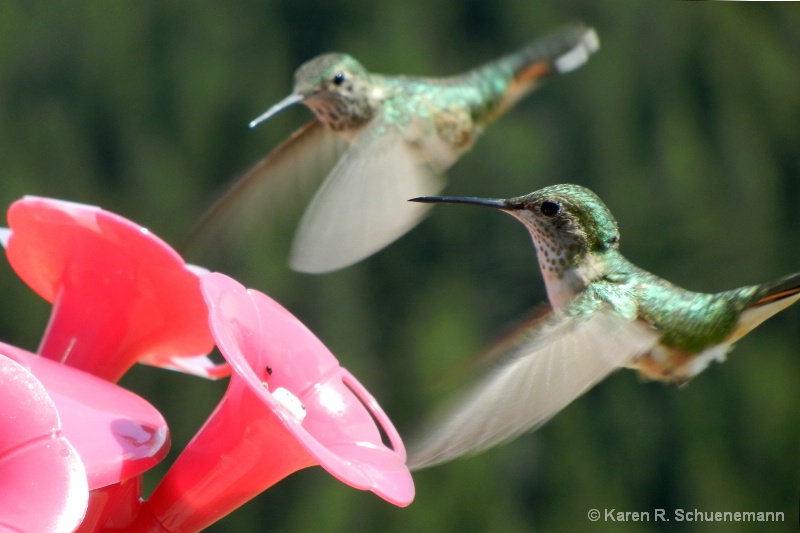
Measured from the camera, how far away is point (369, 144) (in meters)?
1.94

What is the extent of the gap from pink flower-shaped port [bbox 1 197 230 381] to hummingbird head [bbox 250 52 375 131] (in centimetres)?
62

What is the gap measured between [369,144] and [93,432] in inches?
37.4

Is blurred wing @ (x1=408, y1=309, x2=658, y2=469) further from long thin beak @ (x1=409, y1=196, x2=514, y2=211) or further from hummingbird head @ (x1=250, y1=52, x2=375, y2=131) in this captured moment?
hummingbird head @ (x1=250, y1=52, x2=375, y2=131)

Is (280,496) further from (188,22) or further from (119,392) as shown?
(119,392)

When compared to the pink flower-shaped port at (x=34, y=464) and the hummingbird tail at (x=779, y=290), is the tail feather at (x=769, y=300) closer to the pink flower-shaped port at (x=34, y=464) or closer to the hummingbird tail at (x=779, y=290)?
the hummingbird tail at (x=779, y=290)

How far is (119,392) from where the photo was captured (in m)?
1.27

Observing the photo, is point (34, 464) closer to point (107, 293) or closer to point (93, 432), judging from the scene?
point (93, 432)

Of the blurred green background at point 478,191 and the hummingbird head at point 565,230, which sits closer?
the hummingbird head at point 565,230

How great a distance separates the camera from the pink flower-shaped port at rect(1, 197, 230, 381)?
144 cm

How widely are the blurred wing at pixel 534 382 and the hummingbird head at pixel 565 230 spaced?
0.50 feet

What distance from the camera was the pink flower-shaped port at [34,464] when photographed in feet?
3.32

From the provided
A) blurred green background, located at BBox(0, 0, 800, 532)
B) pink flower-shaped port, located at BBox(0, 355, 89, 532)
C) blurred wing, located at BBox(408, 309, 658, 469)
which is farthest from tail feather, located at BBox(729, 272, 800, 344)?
blurred green background, located at BBox(0, 0, 800, 532)

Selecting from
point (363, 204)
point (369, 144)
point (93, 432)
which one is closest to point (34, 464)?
point (93, 432)

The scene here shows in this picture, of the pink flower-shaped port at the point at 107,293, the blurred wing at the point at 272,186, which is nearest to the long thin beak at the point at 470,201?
the pink flower-shaped port at the point at 107,293
